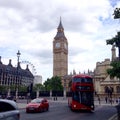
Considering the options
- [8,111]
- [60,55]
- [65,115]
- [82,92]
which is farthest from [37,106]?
[60,55]

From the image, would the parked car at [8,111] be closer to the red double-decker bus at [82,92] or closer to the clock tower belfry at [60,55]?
the red double-decker bus at [82,92]

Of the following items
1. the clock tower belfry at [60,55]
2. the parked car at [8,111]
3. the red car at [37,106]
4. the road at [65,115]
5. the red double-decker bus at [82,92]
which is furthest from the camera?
the clock tower belfry at [60,55]

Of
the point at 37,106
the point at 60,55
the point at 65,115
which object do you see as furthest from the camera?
the point at 60,55

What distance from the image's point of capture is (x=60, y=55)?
14988 cm

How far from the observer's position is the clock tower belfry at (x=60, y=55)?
492 feet

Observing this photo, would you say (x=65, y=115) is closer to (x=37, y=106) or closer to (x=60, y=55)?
(x=37, y=106)

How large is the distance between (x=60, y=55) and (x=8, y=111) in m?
141

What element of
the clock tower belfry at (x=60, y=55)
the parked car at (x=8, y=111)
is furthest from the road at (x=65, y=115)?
the clock tower belfry at (x=60, y=55)

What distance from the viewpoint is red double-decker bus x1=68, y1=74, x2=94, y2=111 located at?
27719 millimetres

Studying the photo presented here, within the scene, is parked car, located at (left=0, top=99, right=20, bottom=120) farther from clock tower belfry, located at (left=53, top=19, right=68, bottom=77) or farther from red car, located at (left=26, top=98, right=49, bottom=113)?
clock tower belfry, located at (left=53, top=19, right=68, bottom=77)

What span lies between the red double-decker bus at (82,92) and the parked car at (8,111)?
1851 centimetres

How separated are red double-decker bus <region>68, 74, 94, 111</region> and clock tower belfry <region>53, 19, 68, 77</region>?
394 feet

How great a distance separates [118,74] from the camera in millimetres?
20453

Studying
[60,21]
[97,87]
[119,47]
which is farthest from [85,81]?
[60,21]
